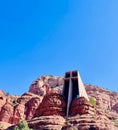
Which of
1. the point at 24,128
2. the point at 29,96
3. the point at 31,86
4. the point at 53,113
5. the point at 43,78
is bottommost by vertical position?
the point at 24,128

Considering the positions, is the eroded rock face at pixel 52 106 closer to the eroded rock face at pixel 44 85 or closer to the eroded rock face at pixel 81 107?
the eroded rock face at pixel 81 107

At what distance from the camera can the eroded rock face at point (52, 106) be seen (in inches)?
2287

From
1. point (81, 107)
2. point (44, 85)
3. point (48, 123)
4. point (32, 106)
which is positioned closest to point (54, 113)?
point (81, 107)

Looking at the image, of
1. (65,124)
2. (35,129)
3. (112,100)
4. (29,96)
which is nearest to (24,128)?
(35,129)

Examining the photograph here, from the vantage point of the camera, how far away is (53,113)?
2259 inches

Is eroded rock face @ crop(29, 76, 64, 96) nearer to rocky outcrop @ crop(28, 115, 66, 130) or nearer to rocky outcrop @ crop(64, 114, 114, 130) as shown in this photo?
rocky outcrop @ crop(28, 115, 66, 130)

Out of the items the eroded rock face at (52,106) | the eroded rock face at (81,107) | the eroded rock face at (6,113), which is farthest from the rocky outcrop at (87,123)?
the eroded rock face at (6,113)

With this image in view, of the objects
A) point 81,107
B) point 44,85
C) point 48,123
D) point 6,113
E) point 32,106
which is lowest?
point 48,123

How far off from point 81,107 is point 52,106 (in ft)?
19.4

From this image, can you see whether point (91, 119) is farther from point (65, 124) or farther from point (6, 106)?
point (6, 106)

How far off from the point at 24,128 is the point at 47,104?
12.3 m

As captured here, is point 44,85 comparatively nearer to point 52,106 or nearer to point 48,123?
point 52,106

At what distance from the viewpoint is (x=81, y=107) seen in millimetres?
56344

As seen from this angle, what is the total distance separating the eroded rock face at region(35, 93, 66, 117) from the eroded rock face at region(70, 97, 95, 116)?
2.14 meters
